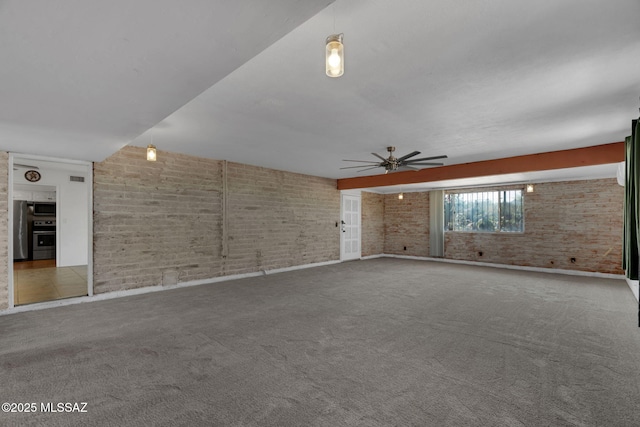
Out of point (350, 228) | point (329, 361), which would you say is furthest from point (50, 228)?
point (329, 361)

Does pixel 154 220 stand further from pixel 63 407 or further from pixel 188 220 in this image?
pixel 63 407

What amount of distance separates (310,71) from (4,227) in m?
4.79

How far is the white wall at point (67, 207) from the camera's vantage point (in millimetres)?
7547

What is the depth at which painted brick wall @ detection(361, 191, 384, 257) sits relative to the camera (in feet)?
33.2

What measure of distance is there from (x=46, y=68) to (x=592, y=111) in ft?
16.6

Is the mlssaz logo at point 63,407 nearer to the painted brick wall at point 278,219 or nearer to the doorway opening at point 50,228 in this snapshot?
the doorway opening at point 50,228

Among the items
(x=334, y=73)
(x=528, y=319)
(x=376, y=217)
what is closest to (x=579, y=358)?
(x=528, y=319)

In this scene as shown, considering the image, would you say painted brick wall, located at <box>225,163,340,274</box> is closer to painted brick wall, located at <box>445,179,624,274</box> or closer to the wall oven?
painted brick wall, located at <box>445,179,624,274</box>

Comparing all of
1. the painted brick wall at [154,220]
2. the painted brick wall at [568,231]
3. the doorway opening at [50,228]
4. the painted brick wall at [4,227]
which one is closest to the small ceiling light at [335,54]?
the painted brick wall at [154,220]

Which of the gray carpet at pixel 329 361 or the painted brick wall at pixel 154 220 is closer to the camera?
the gray carpet at pixel 329 361

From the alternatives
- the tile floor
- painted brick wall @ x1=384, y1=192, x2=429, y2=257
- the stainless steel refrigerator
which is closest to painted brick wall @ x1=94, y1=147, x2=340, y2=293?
the tile floor

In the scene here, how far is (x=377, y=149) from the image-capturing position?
200 inches

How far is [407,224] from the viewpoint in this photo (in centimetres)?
1035

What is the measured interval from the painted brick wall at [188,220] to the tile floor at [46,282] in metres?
0.75
